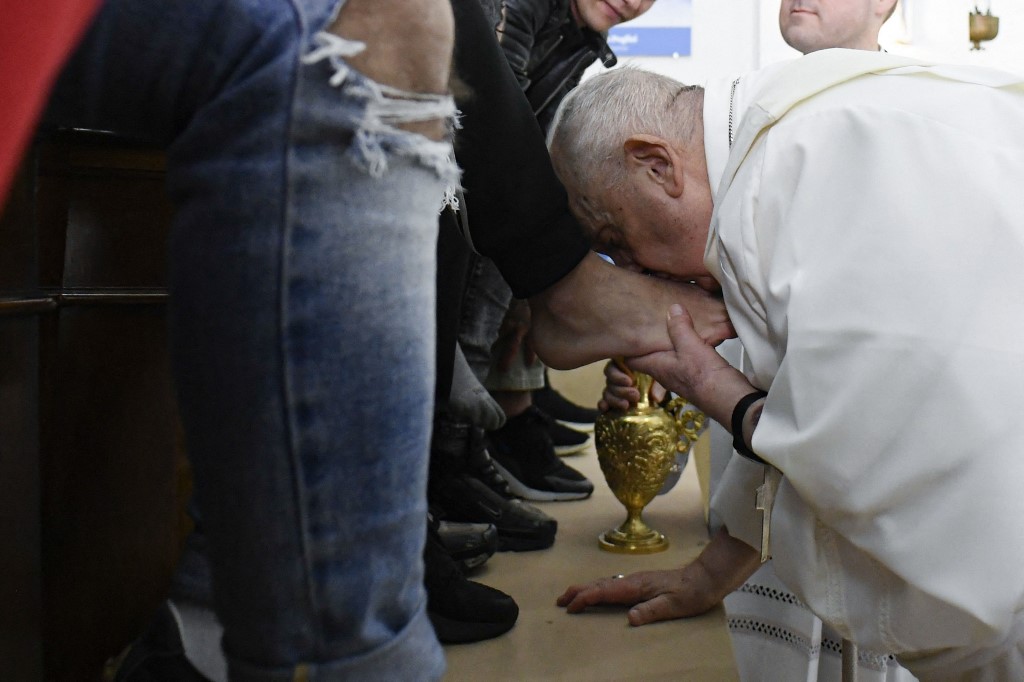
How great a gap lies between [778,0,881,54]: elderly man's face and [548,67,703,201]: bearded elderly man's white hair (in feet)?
5.01

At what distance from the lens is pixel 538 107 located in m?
2.11

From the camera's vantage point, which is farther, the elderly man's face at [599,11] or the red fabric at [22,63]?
the elderly man's face at [599,11]

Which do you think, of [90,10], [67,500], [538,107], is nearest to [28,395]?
[67,500]

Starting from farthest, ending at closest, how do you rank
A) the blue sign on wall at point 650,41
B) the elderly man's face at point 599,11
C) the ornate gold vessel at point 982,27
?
the ornate gold vessel at point 982,27, the blue sign on wall at point 650,41, the elderly man's face at point 599,11

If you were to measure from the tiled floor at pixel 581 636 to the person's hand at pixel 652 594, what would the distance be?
0.02 m

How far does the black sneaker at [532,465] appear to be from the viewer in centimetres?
229

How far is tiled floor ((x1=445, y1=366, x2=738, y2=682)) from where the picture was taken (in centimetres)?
A: 125

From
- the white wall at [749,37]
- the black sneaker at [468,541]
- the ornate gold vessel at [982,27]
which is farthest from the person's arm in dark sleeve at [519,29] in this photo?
the ornate gold vessel at [982,27]

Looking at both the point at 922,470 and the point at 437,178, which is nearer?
the point at 437,178

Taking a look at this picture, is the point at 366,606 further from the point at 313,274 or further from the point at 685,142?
the point at 685,142

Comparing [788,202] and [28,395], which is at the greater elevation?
[788,202]

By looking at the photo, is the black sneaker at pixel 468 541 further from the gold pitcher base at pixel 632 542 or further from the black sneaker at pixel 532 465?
the black sneaker at pixel 532 465

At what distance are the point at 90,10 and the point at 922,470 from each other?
2.62 feet

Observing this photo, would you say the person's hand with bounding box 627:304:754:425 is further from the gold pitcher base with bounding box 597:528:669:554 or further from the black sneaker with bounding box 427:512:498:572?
the gold pitcher base with bounding box 597:528:669:554
